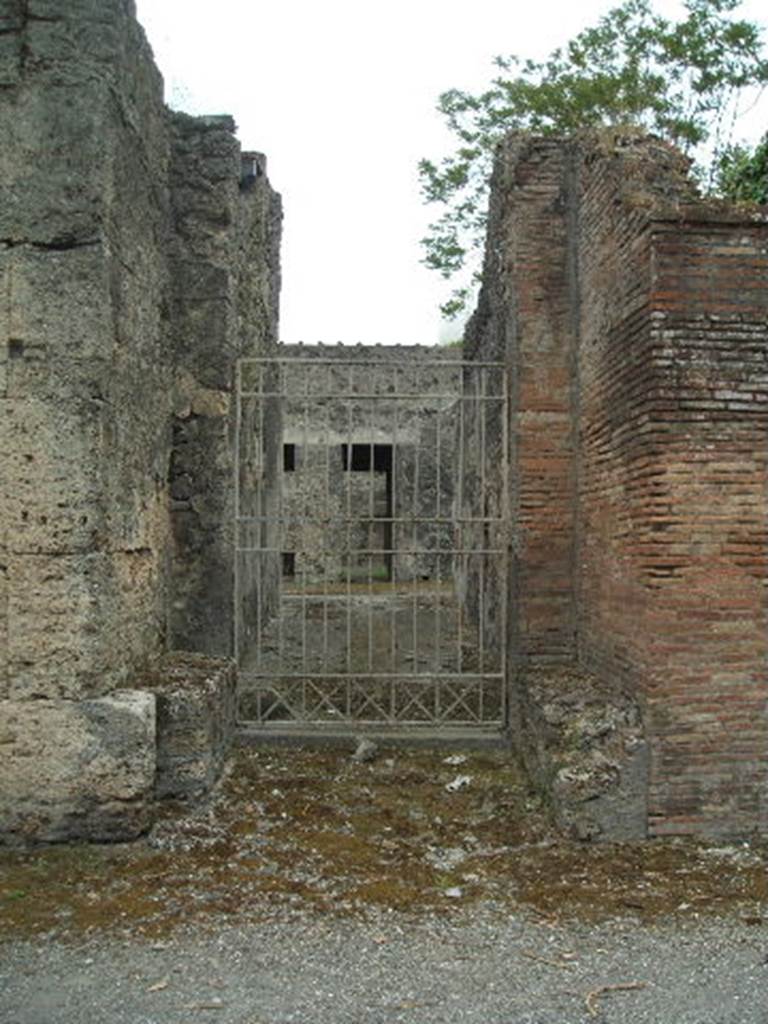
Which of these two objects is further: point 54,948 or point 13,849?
point 13,849

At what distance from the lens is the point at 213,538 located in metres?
6.20

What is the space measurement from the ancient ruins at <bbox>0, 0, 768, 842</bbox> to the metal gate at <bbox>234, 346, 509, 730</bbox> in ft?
0.86

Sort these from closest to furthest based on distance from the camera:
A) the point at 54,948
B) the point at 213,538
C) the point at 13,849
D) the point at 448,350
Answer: the point at 54,948
the point at 13,849
the point at 213,538
the point at 448,350

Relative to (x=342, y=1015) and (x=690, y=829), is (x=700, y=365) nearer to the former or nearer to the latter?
(x=690, y=829)

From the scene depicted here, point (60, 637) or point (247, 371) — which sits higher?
point (247, 371)

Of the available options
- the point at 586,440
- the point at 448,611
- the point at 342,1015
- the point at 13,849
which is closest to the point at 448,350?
the point at 448,611

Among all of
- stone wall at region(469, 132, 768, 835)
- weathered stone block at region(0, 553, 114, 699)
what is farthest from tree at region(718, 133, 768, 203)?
weathered stone block at region(0, 553, 114, 699)

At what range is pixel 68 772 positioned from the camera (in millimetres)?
4402

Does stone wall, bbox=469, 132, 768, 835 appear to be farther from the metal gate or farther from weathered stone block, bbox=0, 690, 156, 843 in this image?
weathered stone block, bbox=0, 690, 156, 843

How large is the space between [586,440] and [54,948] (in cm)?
399

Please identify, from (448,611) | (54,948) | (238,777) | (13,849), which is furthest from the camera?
(448,611)

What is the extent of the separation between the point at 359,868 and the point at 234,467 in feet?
9.78

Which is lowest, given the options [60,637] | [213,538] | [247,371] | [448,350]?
[60,637]

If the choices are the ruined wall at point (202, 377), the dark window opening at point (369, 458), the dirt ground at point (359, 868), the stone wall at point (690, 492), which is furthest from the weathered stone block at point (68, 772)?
the dark window opening at point (369, 458)
